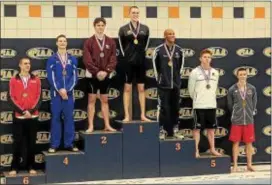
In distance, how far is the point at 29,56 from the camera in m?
8.63

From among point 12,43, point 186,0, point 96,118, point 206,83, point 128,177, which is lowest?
point 128,177

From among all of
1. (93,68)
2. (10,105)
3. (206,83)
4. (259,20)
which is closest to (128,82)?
(93,68)

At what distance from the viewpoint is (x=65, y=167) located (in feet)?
26.6

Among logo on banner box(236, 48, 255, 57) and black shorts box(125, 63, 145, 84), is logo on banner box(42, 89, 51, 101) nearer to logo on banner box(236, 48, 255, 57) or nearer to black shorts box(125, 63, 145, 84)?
black shorts box(125, 63, 145, 84)

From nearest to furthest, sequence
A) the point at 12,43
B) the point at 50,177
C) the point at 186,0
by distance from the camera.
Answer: the point at 50,177, the point at 12,43, the point at 186,0

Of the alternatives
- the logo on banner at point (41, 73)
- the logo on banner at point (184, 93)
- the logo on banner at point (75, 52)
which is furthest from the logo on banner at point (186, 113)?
the logo on banner at point (41, 73)

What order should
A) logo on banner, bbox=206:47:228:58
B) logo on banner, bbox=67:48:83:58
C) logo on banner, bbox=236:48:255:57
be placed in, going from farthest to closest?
logo on banner, bbox=236:48:255:57
logo on banner, bbox=206:47:228:58
logo on banner, bbox=67:48:83:58

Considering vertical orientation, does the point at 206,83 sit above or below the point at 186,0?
below

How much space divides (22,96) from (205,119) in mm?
3015

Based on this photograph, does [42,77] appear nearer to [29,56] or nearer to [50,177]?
[29,56]

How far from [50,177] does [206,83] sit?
9.63 feet

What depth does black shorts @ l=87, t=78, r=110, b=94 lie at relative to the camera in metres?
8.48

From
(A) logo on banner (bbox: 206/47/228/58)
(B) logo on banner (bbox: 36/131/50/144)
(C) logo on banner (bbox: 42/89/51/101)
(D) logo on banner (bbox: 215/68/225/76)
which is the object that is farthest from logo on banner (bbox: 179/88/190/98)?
(B) logo on banner (bbox: 36/131/50/144)

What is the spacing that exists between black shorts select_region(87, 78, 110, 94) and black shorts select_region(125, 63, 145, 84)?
36 centimetres
